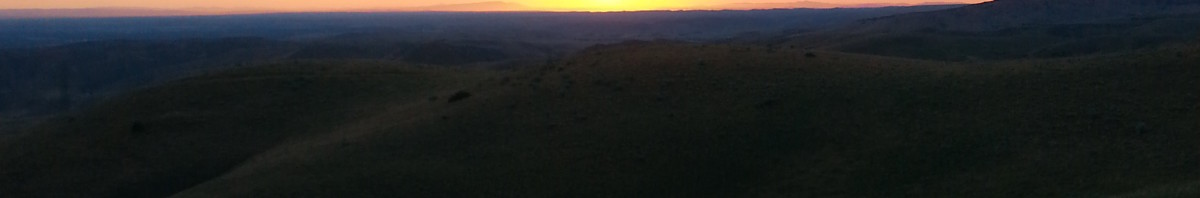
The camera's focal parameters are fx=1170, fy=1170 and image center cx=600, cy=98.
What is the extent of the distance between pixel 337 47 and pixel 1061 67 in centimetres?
13213

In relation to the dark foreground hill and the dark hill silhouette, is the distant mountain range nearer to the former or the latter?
the dark foreground hill

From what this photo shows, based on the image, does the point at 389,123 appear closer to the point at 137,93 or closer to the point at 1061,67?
the point at 137,93

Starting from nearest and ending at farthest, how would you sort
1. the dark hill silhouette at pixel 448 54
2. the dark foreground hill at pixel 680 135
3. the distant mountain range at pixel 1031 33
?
the dark foreground hill at pixel 680 135 < the distant mountain range at pixel 1031 33 < the dark hill silhouette at pixel 448 54

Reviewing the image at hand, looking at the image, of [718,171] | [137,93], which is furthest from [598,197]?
[137,93]

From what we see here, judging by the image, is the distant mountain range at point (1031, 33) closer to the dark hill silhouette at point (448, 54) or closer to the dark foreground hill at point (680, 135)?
the dark foreground hill at point (680, 135)

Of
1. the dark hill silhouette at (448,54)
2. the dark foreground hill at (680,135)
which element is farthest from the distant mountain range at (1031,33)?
the dark hill silhouette at (448,54)

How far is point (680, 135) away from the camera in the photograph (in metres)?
34.8

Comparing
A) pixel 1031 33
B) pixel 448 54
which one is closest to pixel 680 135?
pixel 1031 33

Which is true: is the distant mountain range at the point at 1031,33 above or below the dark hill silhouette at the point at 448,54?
above

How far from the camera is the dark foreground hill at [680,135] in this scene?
28906mm

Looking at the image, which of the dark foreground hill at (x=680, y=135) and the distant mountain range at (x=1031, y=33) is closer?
the dark foreground hill at (x=680, y=135)

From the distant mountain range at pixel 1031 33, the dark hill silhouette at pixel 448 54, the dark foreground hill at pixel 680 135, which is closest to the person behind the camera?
the dark foreground hill at pixel 680 135

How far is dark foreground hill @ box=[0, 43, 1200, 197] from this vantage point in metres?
28.9

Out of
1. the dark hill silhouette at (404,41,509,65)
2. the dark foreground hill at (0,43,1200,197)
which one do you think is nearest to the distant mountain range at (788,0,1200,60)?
the dark foreground hill at (0,43,1200,197)
